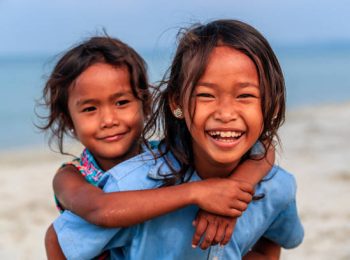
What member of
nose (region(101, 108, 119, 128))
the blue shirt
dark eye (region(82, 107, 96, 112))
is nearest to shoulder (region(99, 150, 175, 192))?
the blue shirt

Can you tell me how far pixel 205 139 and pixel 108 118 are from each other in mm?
758

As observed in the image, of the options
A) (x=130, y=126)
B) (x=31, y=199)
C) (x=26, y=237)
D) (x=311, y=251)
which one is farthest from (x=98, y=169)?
(x=31, y=199)

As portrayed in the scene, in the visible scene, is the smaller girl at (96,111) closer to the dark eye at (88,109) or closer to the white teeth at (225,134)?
the dark eye at (88,109)

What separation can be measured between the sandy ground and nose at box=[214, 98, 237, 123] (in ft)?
10.7

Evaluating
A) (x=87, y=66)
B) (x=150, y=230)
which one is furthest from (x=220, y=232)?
(x=87, y=66)

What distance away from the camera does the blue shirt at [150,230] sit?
7.73 ft

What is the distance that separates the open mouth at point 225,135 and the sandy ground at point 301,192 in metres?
3.21

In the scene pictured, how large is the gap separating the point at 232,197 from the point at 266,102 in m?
0.38

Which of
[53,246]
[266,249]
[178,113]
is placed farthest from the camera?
[266,249]

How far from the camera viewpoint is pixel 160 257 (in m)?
2.43

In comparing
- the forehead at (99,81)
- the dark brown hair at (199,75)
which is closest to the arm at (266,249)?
the dark brown hair at (199,75)

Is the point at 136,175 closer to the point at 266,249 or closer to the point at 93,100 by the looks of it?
the point at 93,100

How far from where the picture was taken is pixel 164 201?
221cm

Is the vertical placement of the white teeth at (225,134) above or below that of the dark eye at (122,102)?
above
